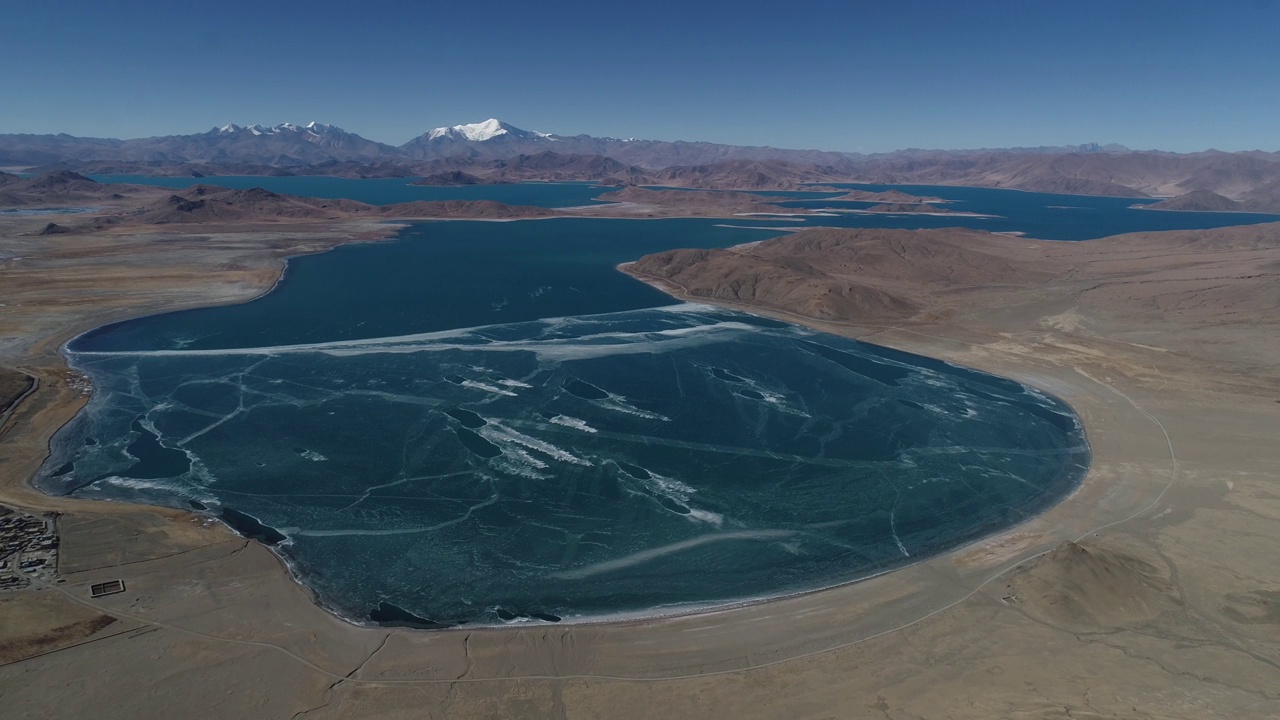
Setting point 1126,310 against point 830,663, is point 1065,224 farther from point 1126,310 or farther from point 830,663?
point 830,663

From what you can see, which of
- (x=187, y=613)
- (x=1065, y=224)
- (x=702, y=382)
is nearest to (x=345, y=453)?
(x=187, y=613)

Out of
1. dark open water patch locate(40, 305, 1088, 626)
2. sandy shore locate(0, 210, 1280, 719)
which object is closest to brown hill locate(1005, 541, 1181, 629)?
sandy shore locate(0, 210, 1280, 719)

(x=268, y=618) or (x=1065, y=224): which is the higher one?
(x=1065, y=224)

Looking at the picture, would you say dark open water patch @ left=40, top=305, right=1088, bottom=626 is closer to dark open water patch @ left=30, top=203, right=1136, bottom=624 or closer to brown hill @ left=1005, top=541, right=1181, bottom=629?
dark open water patch @ left=30, top=203, right=1136, bottom=624

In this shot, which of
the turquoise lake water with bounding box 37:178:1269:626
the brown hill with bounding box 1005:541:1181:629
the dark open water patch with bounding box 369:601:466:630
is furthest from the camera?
the turquoise lake water with bounding box 37:178:1269:626

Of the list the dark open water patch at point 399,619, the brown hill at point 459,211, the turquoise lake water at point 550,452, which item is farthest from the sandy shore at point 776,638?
the brown hill at point 459,211
